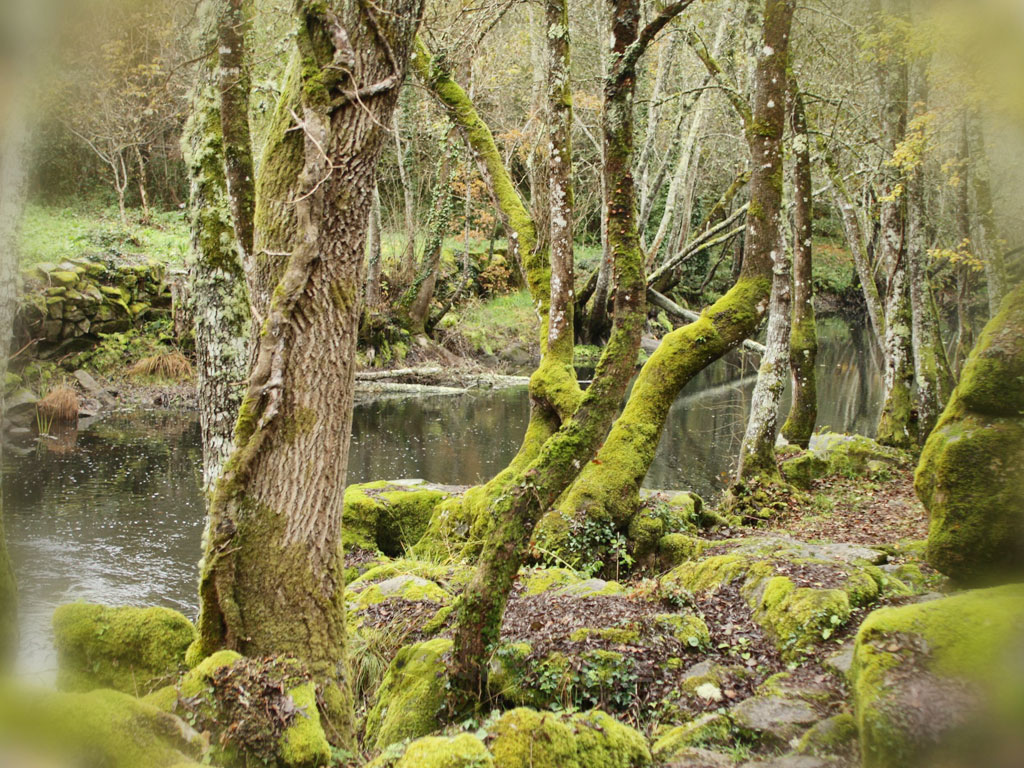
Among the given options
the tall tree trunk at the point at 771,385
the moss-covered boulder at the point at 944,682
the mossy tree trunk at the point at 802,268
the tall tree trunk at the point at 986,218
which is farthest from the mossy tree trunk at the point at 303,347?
the mossy tree trunk at the point at 802,268

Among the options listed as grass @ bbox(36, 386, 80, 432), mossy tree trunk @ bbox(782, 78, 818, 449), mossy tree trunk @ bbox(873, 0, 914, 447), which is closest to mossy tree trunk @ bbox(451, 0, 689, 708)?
mossy tree trunk @ bbox(782, 78, 818, 449)

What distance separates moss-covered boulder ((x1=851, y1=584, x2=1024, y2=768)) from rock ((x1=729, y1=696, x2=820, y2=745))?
2.07 feet

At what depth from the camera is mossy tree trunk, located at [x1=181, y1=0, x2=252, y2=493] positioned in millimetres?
4836

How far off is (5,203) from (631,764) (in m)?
3.08

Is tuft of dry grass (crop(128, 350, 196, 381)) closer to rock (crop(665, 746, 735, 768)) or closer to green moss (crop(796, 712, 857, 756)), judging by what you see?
rock (crop(665, 746, 735, 768))

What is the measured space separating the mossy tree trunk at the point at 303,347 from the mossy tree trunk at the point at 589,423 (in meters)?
0.80

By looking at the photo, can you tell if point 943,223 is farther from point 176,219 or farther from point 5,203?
point 176,219

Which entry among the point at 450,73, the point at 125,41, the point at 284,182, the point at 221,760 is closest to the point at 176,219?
the point at 450,73

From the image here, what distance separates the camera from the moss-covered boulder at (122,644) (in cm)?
326

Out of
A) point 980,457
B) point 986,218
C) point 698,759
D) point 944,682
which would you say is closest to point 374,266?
point 986,218

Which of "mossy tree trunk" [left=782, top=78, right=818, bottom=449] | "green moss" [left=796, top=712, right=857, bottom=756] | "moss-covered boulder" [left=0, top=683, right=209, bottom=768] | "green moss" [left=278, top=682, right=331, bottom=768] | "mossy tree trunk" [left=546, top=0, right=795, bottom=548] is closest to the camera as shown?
"moss-covered boulder" [left=0, top=683, right=209, bottom=768]

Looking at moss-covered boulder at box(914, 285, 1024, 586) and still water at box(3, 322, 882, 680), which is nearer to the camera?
moss-covered boulder at box(914, 285, 1024, 586)

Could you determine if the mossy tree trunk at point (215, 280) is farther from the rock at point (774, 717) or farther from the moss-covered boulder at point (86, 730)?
the rock at point (774, 717)

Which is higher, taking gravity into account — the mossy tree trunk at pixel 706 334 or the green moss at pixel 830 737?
the mossy tree trunk at pixel 706 334
